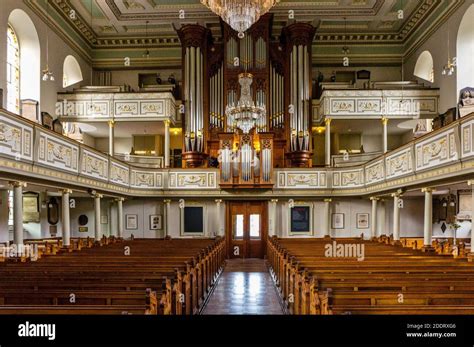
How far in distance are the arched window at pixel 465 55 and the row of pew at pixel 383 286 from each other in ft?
36.8

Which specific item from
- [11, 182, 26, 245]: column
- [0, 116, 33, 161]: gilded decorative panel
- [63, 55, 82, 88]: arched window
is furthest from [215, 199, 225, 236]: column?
[0, 116, 33, 161]: gilded decorative panel

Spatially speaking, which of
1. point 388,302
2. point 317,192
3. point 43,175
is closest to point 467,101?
point 317,192

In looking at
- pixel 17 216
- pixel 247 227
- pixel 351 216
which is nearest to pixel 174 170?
pixel 247 227

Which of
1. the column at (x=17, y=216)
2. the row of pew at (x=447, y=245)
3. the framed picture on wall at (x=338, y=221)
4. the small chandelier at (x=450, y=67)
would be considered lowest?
the row of pew at (x=447, y=245)

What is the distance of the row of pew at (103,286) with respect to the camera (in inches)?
189

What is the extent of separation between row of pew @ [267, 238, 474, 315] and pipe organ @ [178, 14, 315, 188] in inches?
492

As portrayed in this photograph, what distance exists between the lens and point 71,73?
23.1 m

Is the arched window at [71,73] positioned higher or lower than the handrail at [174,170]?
higher

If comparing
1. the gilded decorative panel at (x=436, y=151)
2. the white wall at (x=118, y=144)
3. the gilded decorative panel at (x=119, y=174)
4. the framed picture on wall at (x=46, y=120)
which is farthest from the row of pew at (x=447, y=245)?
the white wall at (x=118, y=144)

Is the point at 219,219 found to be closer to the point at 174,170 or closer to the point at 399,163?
the point at 174,170

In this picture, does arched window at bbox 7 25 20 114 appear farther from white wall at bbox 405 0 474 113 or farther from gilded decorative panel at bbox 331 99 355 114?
white wall at bbox 405 0 474 113

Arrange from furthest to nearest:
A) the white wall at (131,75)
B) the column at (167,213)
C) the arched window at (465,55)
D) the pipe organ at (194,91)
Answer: the white wall at (131,75) → the pipe organ at (194,91) → the column at (167,213) → the arched window at (465,55)

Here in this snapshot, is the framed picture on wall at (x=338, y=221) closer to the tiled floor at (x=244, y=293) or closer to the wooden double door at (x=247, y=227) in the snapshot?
the wooden double door at (x=247, y=227)
